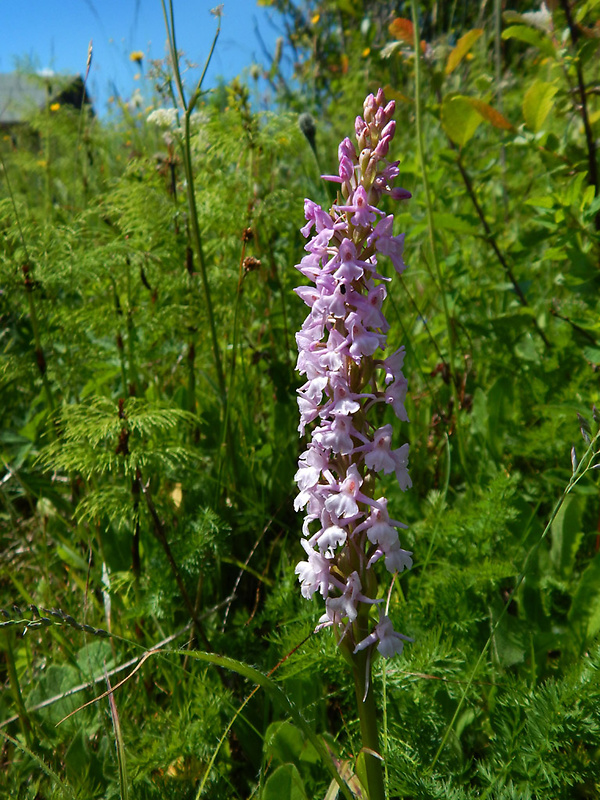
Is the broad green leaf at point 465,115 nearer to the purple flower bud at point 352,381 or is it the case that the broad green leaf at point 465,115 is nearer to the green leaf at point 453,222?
the green leaf at point 453,222

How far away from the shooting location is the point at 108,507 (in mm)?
1470

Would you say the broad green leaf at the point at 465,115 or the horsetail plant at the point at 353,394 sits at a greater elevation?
the broad green leaf at the point at 465,115

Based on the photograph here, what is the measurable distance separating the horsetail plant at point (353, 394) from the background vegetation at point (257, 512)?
18cm

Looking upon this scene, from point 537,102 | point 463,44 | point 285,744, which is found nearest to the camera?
point 285,744

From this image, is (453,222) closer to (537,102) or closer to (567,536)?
(537,102)

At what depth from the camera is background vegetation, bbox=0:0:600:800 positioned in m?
1.21

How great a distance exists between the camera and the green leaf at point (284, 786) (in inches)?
41.6

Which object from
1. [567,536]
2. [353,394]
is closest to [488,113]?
[567,536]

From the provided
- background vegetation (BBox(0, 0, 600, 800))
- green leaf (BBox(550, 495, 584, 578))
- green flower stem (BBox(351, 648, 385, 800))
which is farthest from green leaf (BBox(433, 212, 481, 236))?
green flower stem (BBox(351, 648, 385, 800))

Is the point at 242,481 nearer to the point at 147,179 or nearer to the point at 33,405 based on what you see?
the point at 33,405

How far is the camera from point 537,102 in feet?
5.92

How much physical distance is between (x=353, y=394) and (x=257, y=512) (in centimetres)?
92

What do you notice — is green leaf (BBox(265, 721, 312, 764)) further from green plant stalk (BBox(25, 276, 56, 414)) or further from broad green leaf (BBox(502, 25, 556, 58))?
broad green leaf (BBox(502, 25, 556, 58))

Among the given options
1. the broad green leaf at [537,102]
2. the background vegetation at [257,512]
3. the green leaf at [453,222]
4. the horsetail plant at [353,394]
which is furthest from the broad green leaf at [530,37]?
the horsetail plant at [353,394]
